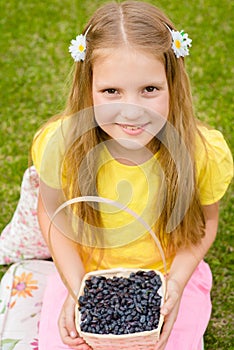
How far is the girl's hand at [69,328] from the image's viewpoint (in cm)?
171

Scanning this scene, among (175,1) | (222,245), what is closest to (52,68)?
(175,1)

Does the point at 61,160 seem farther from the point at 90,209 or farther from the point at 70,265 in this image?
the point at 70,265

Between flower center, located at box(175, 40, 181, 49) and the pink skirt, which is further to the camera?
the pink skirt

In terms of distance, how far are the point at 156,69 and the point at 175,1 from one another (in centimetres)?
217

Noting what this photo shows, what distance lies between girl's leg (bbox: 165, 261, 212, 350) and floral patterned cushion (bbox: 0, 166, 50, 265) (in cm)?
60

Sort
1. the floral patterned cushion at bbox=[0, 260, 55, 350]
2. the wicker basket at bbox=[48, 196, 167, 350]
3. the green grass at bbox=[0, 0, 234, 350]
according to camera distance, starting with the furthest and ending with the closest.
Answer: the green grass at bbox=[0, 0, 234, 350]
the floral patterned cushion at bbox=[0, 260, 55, 350]
the wicker basket at bbox=[48, 196, 167, 350]

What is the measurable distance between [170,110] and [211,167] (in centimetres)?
22

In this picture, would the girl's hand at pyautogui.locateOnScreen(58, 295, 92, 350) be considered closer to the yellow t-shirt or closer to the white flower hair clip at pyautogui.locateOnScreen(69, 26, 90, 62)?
the yellow t-shirt

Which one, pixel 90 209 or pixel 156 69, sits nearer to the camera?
pixel 156 69

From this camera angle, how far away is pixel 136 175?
1.83 metres

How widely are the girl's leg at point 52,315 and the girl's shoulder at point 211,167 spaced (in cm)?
51

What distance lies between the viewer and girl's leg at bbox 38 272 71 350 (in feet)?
6.06

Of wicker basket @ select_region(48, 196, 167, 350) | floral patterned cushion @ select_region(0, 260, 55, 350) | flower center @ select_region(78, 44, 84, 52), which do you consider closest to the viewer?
wicker basket @ select_region(48, 196, 167, 350)

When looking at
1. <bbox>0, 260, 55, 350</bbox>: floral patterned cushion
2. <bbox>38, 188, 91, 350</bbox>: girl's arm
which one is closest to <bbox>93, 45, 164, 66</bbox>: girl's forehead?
<bbox>38, 188, 91, 350</bbox>: girl's arm
